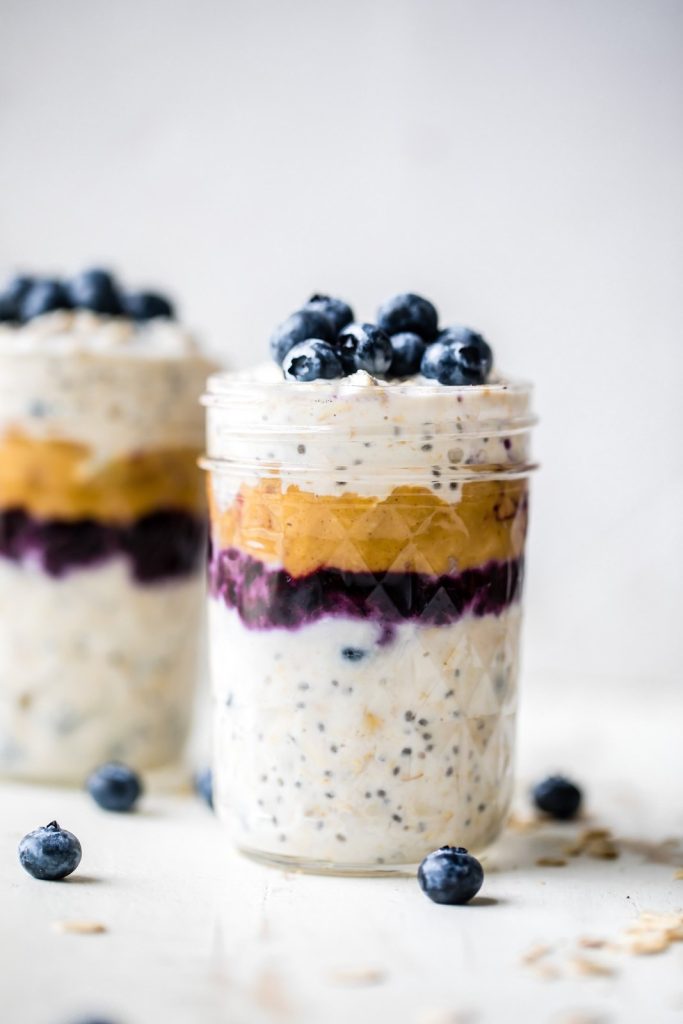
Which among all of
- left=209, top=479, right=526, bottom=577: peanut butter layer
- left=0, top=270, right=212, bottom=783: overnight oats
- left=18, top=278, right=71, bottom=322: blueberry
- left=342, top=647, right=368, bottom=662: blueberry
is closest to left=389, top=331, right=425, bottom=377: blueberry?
left=209, top=479, right=526, bottom=577: peanut butter layer

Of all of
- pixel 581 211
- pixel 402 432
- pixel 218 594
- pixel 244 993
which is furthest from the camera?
pixel 581 211

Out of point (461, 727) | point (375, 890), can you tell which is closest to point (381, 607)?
point (461, 727)

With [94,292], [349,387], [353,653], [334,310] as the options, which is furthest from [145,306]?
[353,653]

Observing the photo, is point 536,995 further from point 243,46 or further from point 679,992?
point 243,46

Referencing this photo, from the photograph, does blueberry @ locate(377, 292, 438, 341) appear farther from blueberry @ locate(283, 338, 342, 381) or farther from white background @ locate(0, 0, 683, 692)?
white background @ locate(0, 0, 683, 692)

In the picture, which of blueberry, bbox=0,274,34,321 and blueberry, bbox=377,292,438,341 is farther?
blueberry, bbox=0,274,34,321

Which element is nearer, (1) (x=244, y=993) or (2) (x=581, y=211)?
(1) (x=244, y=993)

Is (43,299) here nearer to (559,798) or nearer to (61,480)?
(61,480)
